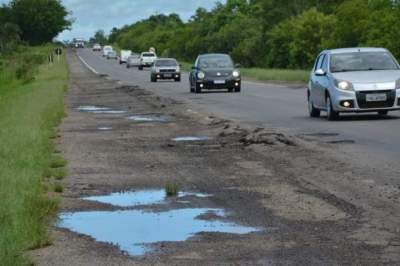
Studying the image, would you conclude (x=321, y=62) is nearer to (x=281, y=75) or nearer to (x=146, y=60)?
(x=281, y=75)

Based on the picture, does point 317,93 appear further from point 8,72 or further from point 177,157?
point 8,72

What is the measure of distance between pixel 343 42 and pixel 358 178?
51925mm

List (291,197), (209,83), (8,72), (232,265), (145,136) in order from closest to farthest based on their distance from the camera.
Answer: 1. (232,265)
2. (291,197)
3. (145,136)
4. (209,83)
5. (8,72)

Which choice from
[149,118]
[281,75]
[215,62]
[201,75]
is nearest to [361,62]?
[149,118]

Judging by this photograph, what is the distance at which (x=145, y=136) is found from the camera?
19797 mm

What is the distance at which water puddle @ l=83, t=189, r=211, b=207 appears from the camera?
442 inches

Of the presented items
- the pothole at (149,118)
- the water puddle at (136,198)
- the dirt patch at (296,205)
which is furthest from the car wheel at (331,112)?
the water puddle at (136,198)

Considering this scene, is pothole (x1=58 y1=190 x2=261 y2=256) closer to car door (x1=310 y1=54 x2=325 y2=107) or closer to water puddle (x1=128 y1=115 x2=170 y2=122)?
car door (x1=310 y1=54 x2=325 y2=107)

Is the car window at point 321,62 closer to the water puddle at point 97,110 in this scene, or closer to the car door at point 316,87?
the car door at point 316,87

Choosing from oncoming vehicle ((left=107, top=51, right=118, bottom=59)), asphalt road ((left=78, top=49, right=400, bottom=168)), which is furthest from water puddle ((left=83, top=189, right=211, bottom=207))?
oncoming vehicle ((left=107, top=51, right=118, bottom=59))

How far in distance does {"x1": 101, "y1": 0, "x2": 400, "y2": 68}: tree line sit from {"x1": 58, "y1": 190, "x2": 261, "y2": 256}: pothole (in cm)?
4186

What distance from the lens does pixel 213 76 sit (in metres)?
40.7

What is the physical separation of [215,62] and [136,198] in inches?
1200

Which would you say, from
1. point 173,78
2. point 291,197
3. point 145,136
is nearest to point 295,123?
point 145,136
